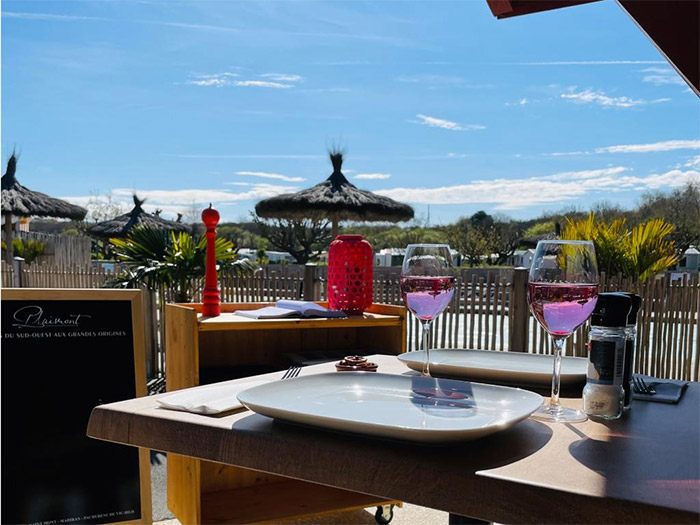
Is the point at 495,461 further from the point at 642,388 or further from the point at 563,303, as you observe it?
the point at 642,388

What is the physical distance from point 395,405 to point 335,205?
9.44 meters

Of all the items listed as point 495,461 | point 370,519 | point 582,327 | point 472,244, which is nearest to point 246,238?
point 472,244

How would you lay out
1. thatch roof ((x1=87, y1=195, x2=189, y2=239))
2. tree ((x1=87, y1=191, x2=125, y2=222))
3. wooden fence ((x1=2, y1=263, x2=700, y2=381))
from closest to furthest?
wooden fence ((x1=2, y1=263, x2=700, y2=381)) → thatch roof ((x1=87, y1=195, x2=189, y2=239)) → tree ((x1=87, y1=191, x2=125, y2=222))

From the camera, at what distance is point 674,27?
3.20 ft

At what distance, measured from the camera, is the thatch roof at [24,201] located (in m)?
13.0

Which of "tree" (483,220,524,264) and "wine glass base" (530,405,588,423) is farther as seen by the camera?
"tree" (483,220,524,264)

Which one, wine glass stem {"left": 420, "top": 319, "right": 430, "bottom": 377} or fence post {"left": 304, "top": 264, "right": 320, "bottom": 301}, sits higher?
wine glass stem {"left": 420, "top": 319, "right": 430, "bottom": 377}

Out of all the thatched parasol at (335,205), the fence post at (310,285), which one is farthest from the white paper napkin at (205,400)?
the thatched parasol at (335,205)

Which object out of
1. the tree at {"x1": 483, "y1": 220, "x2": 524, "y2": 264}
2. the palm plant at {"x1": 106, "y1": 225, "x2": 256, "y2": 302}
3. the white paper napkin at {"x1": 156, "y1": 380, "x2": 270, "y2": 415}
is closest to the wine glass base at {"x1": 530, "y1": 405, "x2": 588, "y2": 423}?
the white paper napkin at {"x1": 156, "y1": 380, "x2": 270, "y2": 415}

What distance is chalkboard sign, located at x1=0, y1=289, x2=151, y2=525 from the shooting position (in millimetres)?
2045

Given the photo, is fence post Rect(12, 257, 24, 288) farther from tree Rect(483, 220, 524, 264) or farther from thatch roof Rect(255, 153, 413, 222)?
tree Rect(483, 220, 524, 264)

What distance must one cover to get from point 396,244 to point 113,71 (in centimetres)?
2426

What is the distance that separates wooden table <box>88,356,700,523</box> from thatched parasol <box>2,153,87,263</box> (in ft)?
43.8

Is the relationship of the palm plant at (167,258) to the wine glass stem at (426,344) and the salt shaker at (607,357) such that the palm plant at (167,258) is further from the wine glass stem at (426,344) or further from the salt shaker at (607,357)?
the salt shaker at (607,357)
